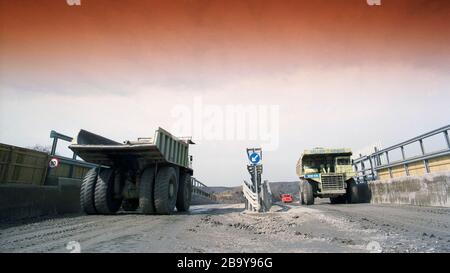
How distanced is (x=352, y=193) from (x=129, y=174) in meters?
10.3

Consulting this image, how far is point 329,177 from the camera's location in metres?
13.1

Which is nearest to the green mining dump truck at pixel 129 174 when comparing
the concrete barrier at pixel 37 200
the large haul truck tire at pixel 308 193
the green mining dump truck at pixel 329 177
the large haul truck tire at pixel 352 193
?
the concrete barrier at pixel 37 200

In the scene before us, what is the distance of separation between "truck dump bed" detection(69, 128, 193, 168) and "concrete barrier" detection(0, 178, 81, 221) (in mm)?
1445

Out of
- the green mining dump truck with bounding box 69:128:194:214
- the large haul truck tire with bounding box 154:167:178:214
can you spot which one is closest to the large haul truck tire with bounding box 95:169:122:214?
the green mining dump truck with bounding box 69:128:194:214

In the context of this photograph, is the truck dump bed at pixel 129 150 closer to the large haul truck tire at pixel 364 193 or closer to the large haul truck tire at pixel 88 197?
the large haul truck tire at pixel 88 197

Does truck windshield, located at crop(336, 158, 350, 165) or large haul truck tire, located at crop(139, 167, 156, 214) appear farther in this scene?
truck windshield, located at crop(336, 158, 350, 165)

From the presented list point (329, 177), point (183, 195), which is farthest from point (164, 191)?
point (329, 177)

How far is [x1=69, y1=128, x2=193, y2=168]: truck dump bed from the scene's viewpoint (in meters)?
7.21

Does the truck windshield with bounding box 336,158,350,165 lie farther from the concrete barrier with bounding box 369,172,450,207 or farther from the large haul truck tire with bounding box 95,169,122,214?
the large haul truck tire with bounding box 95,169,122,214

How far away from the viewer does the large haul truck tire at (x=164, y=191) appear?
296 inches

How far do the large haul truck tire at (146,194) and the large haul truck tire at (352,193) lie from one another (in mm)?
9680

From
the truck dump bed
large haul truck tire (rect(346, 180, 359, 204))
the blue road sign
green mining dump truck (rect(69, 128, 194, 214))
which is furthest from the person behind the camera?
large haul truck tire (rect(346, 180, 359, 204))
